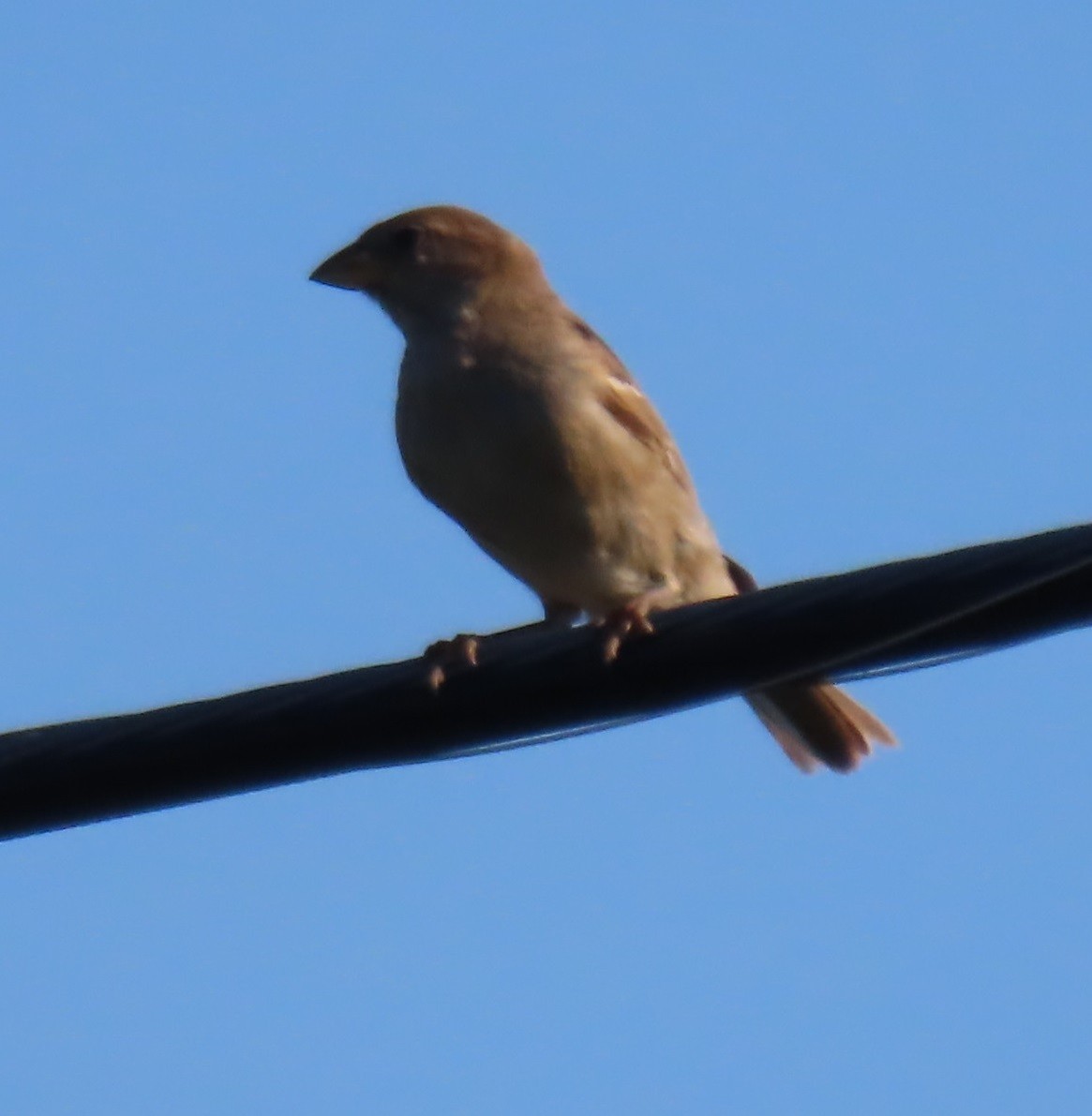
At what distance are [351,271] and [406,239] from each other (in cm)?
24

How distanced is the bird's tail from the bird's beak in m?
2.22

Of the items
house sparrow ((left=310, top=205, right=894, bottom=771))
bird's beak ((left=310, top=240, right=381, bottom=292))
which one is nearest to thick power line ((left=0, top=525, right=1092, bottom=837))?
house sparrow ((left=310, top=205, right=894, bottom=771))

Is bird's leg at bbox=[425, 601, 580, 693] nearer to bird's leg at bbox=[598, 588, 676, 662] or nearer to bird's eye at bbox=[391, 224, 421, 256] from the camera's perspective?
bird's leg at bbox=[598, 588, 676, 662]

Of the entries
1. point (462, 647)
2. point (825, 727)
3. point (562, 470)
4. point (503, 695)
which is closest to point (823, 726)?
point (825, 727)

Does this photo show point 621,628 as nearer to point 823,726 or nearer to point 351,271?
point 823,726

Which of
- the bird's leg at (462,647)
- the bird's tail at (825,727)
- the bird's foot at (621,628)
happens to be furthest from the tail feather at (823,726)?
the bird's foot at (621,628)

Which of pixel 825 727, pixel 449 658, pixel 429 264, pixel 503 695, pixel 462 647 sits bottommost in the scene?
pixel 503 695

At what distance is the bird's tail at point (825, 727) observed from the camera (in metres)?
7.44

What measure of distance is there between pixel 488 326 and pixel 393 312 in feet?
2.18

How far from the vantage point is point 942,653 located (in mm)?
4230

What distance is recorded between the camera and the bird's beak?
27.2 ft

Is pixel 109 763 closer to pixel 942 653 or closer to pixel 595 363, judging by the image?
pixel 942 653

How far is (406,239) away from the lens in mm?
8336

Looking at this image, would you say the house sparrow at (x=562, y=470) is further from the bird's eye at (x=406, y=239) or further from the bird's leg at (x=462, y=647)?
the bird's eye at (x=406, y=239)
